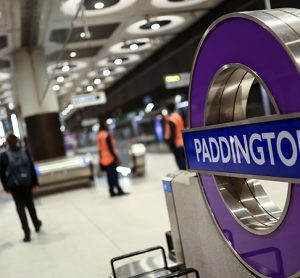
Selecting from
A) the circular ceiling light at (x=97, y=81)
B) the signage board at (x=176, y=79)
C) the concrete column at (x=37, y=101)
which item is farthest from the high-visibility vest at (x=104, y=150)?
the circular ceiling light at (x=97, y=81)

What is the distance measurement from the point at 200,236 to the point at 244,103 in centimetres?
92

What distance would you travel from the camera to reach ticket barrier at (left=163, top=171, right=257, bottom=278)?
2516mm

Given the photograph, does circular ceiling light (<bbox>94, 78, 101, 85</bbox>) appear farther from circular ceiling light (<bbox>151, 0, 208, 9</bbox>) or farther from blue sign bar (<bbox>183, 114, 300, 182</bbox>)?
blue sign bar (<bbox>183, 114, 300, 182</bbox>)

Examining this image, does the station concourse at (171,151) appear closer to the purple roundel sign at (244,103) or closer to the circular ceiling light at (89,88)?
the purple roundel sign at (244,103)

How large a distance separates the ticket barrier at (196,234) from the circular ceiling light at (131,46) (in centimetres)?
1075

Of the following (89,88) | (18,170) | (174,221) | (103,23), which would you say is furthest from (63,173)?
(89,88)

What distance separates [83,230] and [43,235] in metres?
0.60

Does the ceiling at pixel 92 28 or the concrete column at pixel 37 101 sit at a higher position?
the ceiling at pixel 92 28

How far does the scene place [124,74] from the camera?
20.2m

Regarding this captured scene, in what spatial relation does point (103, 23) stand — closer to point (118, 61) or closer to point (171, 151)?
point (171, 151)

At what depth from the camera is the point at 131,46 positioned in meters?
13.8

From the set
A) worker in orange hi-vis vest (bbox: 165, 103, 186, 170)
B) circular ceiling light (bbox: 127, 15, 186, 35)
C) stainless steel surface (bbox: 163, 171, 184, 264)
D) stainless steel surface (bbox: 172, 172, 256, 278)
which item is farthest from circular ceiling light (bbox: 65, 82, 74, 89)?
stainless steel surface (bbox: 172, 172, 256, 278)

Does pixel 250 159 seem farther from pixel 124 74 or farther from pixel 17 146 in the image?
pixel 124 74

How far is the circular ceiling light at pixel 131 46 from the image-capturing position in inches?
530
